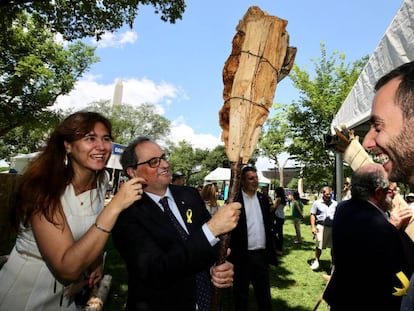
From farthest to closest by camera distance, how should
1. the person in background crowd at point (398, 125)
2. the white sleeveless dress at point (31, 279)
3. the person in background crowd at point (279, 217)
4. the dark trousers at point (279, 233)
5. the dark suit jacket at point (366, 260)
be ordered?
the person in background crowd at point (279, 217) < the dark trousers at point (279, 233) < the dark suit jacket at point (366, 260) < the white sleeveless dress at point (31, 279) < the person in background crowd at point (398, 125)

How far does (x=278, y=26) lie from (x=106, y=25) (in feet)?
29.4

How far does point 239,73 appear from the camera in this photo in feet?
A: 5.88

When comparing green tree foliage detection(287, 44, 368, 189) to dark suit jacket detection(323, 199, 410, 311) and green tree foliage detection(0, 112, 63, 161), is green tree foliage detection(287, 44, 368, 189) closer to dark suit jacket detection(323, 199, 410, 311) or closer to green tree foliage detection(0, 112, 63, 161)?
dark suit jacket detection(323, 199, 410, 311)

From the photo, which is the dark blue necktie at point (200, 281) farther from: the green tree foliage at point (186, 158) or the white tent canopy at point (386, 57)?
the green tree foliage at point (186, 158)

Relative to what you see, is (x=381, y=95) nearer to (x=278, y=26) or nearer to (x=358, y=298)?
(x=278, y=26)

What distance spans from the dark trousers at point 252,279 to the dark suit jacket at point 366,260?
1.41 metres

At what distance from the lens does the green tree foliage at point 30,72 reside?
1474 centimetres

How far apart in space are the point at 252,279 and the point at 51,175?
3.19m

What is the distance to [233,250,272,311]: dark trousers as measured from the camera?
3926 millimetres

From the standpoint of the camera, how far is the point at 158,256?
171 centimetres

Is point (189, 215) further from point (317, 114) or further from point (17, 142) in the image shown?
point (17, 142)

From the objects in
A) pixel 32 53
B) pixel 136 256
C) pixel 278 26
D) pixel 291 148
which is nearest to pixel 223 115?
pixel 278 26

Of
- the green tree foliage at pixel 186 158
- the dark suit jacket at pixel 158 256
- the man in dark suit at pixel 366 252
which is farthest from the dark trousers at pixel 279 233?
the green tree foliage at pixel 186 158

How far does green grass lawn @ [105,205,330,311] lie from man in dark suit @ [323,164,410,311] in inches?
106
